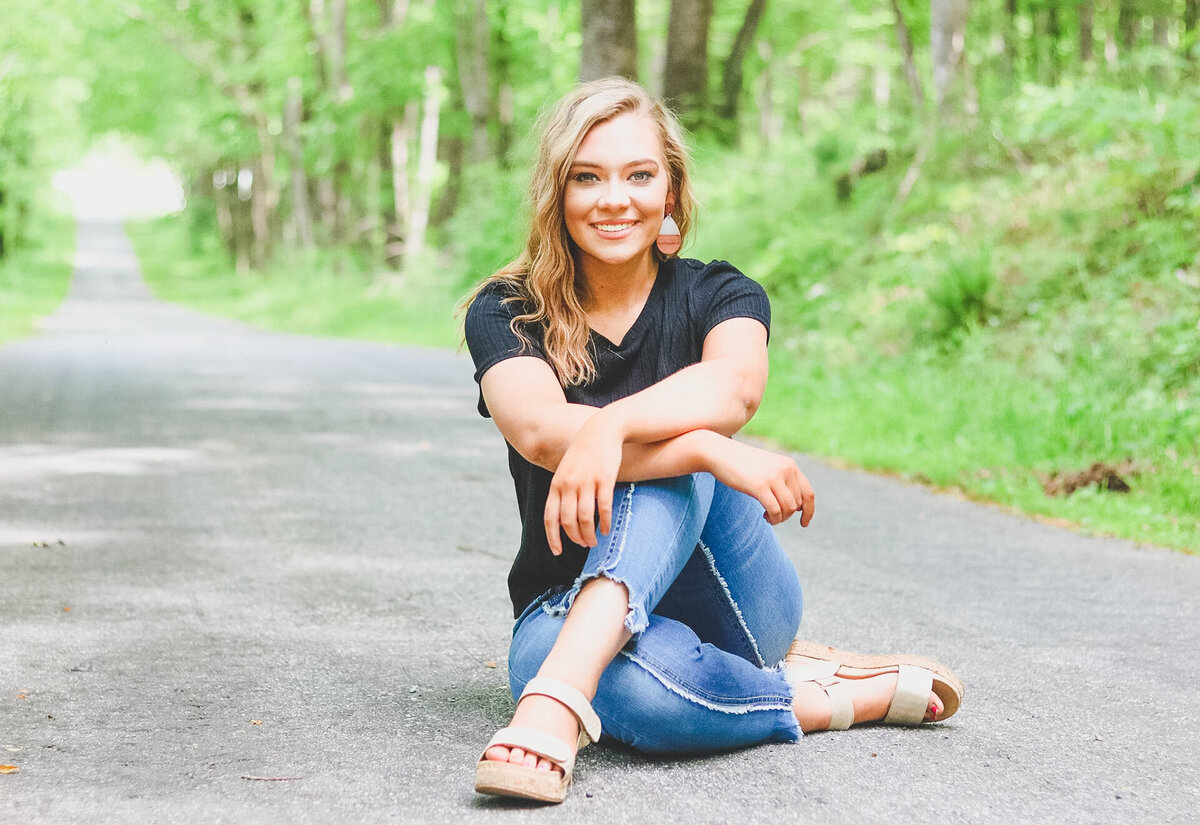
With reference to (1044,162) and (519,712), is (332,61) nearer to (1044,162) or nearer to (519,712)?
(1044,162)

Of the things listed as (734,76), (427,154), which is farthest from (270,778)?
(427,154)

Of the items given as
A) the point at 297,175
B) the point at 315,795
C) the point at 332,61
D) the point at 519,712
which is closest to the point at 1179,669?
the point at 519,712

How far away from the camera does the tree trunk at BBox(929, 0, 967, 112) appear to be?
12773 mm

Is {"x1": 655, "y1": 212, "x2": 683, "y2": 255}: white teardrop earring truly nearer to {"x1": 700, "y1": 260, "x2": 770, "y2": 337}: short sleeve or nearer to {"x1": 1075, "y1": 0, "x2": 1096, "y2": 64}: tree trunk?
{"x1": 700, "y1": 260, "x2": 770, "y2": 337}: short sleeve

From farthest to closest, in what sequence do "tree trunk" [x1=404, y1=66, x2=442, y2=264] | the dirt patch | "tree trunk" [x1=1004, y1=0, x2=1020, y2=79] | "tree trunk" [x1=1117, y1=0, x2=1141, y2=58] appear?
"tree trunk" [x1=404, y1=66, x2=442, y2=264] < "tree trunk" [x1=1004, y1=0, x2=1020, y2=79] < "tree trunk" [x1=1117, y1=0, x2=1141, y2=58] < the dirt patch

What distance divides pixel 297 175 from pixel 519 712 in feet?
95.8

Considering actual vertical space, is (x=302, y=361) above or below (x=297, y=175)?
below

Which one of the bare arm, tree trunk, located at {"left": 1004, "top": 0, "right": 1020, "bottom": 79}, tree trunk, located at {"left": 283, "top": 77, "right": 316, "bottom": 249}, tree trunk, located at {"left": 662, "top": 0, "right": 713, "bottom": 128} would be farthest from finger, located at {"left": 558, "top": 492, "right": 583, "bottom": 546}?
tree trunk, located at {"left": 283, "top": 77, "right": 316, "bottom": 249}

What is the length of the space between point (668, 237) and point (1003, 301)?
704 cm

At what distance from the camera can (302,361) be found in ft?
45.7

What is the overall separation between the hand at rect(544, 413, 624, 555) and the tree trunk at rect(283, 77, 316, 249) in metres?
28.2

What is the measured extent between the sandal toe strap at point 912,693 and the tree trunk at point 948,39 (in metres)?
10.9

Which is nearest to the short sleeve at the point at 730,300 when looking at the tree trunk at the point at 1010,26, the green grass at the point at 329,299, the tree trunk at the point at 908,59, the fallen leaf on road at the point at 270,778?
the fallen leaf on road at the point at 270,778

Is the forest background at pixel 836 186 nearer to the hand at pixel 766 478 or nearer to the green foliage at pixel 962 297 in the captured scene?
the green foliage at pixel 962 297
